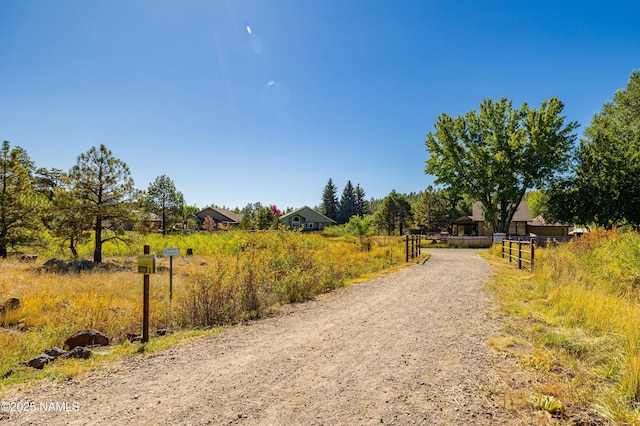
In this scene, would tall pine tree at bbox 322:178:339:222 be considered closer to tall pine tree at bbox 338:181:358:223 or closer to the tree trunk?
tall pine tree at bbox 338:181:358:223

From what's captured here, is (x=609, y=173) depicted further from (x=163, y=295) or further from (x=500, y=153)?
(x=163, y=295)

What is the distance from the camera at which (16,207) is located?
50.6ft

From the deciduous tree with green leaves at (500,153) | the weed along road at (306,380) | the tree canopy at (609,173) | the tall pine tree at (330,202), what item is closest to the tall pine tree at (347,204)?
the tall pine tree at (330,202)

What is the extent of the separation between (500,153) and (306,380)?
3317cm

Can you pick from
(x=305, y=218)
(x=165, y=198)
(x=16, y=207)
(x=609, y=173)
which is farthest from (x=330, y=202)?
(x=16, y=207)

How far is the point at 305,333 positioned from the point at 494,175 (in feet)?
106

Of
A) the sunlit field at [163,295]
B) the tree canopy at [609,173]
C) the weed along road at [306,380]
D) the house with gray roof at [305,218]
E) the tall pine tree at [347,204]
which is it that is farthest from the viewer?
the tall pine tree at [347,204]

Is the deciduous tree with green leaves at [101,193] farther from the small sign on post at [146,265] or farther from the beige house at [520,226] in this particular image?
the beige house at [520,226]

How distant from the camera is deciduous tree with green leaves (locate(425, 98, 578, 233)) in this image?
31328 mm

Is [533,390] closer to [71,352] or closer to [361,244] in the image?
[71,352]

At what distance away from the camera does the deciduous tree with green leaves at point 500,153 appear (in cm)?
3133

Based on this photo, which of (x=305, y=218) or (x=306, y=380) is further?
(x=305, y=218)

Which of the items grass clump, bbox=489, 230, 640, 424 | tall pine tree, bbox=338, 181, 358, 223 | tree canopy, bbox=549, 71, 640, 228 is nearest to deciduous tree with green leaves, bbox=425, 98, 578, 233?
tree canopy, bbox=549, 71, 640, 228

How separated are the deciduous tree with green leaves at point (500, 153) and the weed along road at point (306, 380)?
99.0 ft
